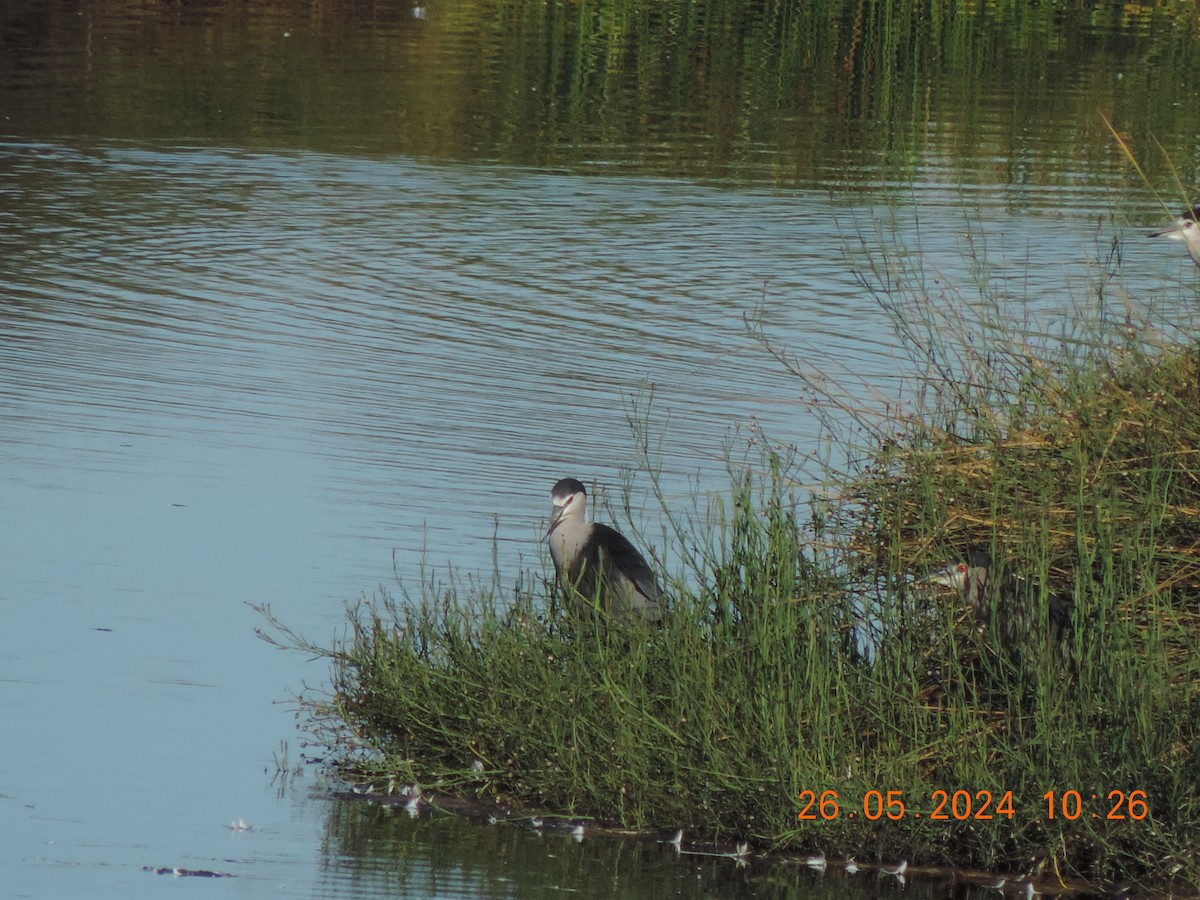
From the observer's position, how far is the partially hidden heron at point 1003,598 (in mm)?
6309

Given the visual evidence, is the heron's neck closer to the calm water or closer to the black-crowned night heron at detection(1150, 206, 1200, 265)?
the calm water

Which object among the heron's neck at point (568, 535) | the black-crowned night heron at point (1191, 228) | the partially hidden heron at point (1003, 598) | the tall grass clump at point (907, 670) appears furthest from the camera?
the black-crowned night heron at point (1191, 228)

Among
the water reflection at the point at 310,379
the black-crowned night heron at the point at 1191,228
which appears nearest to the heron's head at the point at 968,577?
the water reflection at the point at 310,379

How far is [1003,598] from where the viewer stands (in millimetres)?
6484

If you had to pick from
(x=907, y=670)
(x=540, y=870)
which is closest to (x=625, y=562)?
(x=907, y=670)

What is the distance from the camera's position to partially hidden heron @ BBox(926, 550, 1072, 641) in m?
6.31

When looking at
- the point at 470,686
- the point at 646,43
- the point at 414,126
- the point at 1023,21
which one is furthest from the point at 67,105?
the point at 470,686

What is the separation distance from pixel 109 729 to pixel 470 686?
138cm

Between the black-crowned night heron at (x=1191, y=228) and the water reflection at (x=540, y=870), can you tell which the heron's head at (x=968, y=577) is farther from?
the black-crowned night heron at (x=1191, y=228)

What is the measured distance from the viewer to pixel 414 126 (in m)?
22.5

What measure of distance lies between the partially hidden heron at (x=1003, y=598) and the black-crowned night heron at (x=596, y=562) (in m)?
0.89
